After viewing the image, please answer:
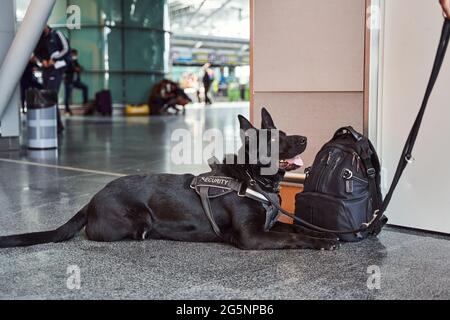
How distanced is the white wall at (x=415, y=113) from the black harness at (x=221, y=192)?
1.00 metres

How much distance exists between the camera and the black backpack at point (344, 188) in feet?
11.3

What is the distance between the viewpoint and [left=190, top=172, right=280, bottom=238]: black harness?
11.0 ft

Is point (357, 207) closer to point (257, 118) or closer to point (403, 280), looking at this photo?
point (403, 280)

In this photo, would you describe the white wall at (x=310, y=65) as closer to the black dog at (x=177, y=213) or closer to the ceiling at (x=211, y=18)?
the black dog at (x=177, y=213)

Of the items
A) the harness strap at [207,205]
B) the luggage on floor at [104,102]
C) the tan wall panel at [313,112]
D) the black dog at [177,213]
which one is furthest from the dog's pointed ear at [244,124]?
the luggage on floor at [104,102]

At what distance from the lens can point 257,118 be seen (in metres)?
4.57

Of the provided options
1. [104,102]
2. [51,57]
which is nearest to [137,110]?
[104,102]

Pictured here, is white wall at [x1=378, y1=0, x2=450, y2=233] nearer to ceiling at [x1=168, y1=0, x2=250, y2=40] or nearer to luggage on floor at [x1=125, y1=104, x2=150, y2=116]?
ceiling at [x1=168, y1=0, x2=250, y2=40]

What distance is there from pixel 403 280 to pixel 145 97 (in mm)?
20003

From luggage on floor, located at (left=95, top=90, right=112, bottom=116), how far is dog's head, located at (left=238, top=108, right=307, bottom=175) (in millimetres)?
17486

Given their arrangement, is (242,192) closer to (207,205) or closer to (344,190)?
(207,205)

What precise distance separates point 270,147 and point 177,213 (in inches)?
27.5

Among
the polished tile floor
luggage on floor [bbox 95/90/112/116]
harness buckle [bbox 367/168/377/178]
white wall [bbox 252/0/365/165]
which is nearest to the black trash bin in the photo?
the polished tile floor
